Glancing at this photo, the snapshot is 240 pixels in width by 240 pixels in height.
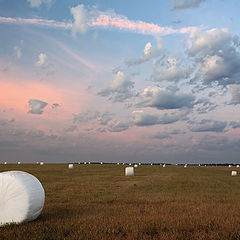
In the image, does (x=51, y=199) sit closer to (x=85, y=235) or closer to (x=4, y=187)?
(x=4, y=187)

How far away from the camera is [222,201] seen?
20469 mm

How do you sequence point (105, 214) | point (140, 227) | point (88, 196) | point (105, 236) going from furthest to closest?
point (88, 196) → point (105, 214) → point (140, 227) → point (105, 236)

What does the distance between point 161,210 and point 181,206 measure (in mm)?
2013

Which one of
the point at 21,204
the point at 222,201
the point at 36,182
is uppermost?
the point at 36,182

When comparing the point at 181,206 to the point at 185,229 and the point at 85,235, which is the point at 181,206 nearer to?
the point at 185,229

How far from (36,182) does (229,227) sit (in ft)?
27.6

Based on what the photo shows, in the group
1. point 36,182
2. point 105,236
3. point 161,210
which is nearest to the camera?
point 105,236

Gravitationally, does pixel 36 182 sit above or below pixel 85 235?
above

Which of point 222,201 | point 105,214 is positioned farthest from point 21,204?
point 222,201

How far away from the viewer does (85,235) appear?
10867 millimetres

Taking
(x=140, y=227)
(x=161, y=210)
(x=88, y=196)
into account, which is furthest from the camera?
(x=88, y=196)

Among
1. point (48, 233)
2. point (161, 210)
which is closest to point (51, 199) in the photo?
point (161, 210)

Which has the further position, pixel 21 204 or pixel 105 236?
pixel 21 204

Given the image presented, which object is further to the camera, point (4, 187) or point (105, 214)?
point (105, 214)
